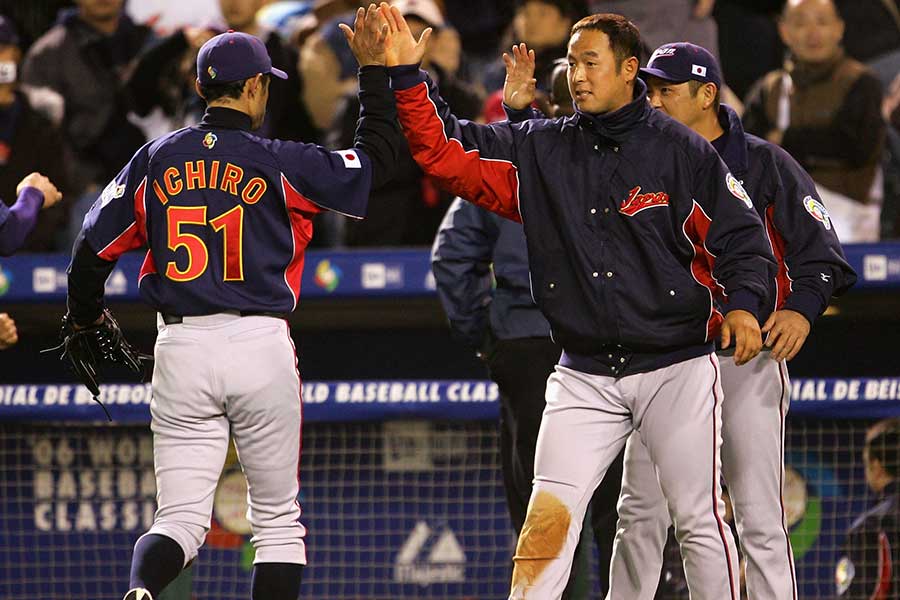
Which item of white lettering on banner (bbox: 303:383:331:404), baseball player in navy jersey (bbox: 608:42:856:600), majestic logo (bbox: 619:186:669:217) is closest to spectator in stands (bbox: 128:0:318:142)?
white lettering on banner (bbox: 303:383:331:404)

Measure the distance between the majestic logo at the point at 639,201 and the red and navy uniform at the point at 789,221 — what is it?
21.5 inches

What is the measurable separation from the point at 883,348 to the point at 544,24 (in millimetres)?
1964

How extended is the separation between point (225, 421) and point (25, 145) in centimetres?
298

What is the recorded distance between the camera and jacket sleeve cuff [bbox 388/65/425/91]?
3.60 metres

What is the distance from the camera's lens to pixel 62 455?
5.83 meters

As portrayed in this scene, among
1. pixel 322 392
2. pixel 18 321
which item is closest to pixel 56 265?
pixel 18 321

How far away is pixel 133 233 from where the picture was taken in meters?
3.84

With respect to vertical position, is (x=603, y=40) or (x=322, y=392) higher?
(x=603, y=40)

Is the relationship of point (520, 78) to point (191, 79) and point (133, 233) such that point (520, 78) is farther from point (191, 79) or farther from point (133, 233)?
point (191, 79)

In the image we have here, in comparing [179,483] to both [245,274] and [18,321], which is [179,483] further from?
[18,321]

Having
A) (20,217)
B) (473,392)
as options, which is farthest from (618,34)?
(473,392)

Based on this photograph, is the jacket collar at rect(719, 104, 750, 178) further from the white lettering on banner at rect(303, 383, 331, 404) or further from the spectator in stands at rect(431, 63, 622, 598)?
the white lettering on banner at rect(303, 383, 331, 404)

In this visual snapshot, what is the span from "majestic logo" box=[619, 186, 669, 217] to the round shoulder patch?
2222 mm

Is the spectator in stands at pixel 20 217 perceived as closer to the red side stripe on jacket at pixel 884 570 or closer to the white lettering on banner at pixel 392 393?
the white lettering on banner at pixel 392 393
